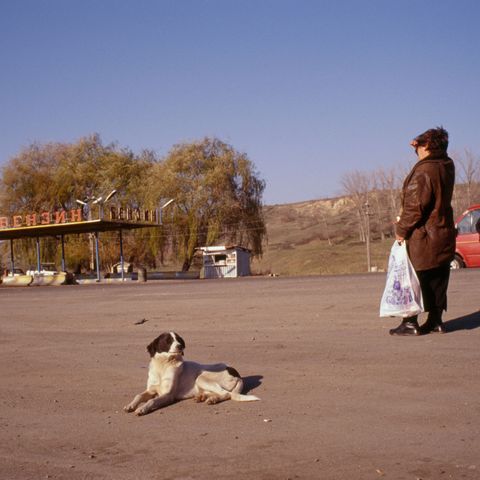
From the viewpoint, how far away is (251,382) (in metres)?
6.54

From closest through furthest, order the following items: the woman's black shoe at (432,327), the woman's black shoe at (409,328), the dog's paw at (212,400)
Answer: the dog's paw at (212,400) < the woman's black shoe at (409,328) < the woman's black shoe at (432,327)

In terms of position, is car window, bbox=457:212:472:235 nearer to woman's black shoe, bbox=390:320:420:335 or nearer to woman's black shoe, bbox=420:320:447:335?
woman's black shoe, bbox=420:320:447:335

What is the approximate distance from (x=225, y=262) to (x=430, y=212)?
2033 inches

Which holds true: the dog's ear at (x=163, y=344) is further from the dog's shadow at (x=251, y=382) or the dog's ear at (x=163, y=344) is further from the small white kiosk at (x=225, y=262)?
the small white kiosk at (x=225, y=262)

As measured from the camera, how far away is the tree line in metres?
64.4

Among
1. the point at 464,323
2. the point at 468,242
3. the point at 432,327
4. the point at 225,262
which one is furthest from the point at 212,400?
the point at 225,262

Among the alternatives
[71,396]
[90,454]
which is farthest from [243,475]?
[71,396]

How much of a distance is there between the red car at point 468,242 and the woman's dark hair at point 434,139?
20218 millimetres

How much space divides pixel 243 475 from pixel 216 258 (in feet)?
186

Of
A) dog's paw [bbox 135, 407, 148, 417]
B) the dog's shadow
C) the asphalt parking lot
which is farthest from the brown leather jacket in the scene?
dog's paw [bbox 135, 407, 148, 417]

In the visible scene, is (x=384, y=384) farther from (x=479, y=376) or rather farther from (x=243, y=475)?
(x=243, y=475)

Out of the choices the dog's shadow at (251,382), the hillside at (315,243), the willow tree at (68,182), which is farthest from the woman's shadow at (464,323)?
the willow tree at (68,182)

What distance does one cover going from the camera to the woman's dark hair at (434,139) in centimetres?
836

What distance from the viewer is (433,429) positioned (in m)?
4.74
